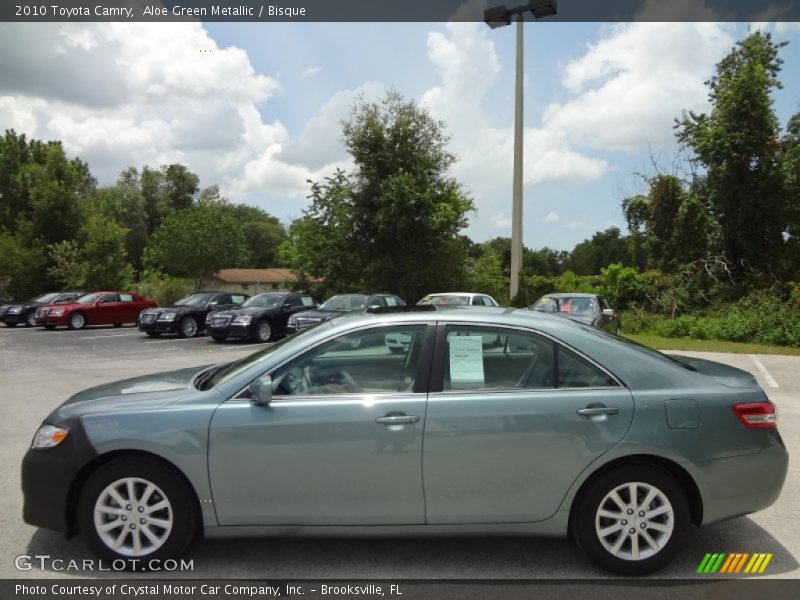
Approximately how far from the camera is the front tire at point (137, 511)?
3.75 meters

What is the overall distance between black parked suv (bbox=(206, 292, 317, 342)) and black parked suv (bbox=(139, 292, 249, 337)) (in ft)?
5.89

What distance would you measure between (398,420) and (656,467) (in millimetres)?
1546

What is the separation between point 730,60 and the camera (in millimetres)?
32531

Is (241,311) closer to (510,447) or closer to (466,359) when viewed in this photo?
(466,359)

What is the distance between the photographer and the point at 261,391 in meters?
Result: 3.74

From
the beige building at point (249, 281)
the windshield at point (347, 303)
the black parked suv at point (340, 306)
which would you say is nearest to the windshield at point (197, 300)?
the black parked suv at point (340, 306)

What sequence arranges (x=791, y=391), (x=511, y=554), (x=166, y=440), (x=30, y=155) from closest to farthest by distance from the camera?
(x=166, y=440) → (x=511, y=554) → (x=791, y=391) → (x=30, y=155)

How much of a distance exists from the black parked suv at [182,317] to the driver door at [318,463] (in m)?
18.9

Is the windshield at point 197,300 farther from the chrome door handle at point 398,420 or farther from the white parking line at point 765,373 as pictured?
the chrome door handle at point 398,420

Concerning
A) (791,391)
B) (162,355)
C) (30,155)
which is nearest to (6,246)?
(30,155)

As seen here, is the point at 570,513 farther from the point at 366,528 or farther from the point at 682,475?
the point at 366,528

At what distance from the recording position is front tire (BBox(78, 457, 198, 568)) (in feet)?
12.3

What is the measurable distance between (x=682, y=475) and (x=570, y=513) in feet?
2.33

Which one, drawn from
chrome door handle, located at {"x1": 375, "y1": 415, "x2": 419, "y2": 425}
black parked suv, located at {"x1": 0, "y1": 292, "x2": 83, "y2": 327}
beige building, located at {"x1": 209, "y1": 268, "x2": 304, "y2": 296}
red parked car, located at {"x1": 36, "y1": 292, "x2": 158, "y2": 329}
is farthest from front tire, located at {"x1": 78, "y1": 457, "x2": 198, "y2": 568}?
beige building, located at {"x1": 209, "y1": 268, "x2": 304, "y2": 296}
